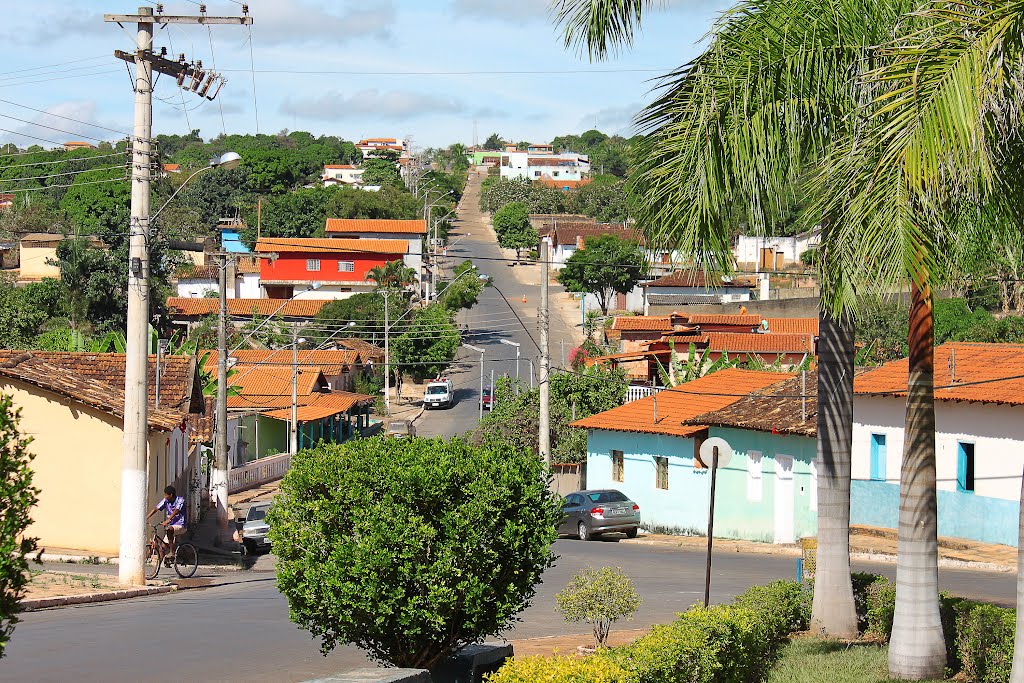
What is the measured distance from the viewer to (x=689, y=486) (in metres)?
34.8

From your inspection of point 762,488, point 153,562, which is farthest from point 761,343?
point 153,562

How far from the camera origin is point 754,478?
106ft

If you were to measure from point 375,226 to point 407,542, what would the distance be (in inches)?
3822

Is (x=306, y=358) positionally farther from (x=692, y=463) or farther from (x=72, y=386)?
(x=72, y=386)

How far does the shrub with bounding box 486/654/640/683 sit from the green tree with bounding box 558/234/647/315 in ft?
263

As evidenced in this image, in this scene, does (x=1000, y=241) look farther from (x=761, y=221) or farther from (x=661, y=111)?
(x=661, y=111)

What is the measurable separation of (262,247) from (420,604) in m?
98.7

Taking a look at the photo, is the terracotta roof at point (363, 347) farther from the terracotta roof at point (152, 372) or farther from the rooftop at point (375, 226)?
the terracotta roof at point (152, 372)

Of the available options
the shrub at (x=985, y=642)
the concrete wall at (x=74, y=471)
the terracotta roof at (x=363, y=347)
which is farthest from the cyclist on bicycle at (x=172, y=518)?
the terracotta roof at (x=363, y=347)

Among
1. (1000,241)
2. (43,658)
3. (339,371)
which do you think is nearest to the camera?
(1000,241)

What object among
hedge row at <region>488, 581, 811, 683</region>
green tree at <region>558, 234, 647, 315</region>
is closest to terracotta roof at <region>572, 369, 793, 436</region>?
hedge row at <region>488, 581, 811, 683</region>

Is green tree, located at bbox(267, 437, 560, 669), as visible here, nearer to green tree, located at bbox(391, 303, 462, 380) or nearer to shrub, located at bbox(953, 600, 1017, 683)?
shrub, located at bbox(953, 600, 1017, 683)

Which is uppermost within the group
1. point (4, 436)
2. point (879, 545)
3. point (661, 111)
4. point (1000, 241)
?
point (661, 111)

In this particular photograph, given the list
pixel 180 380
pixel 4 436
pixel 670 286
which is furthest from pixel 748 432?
pixel 670 286
